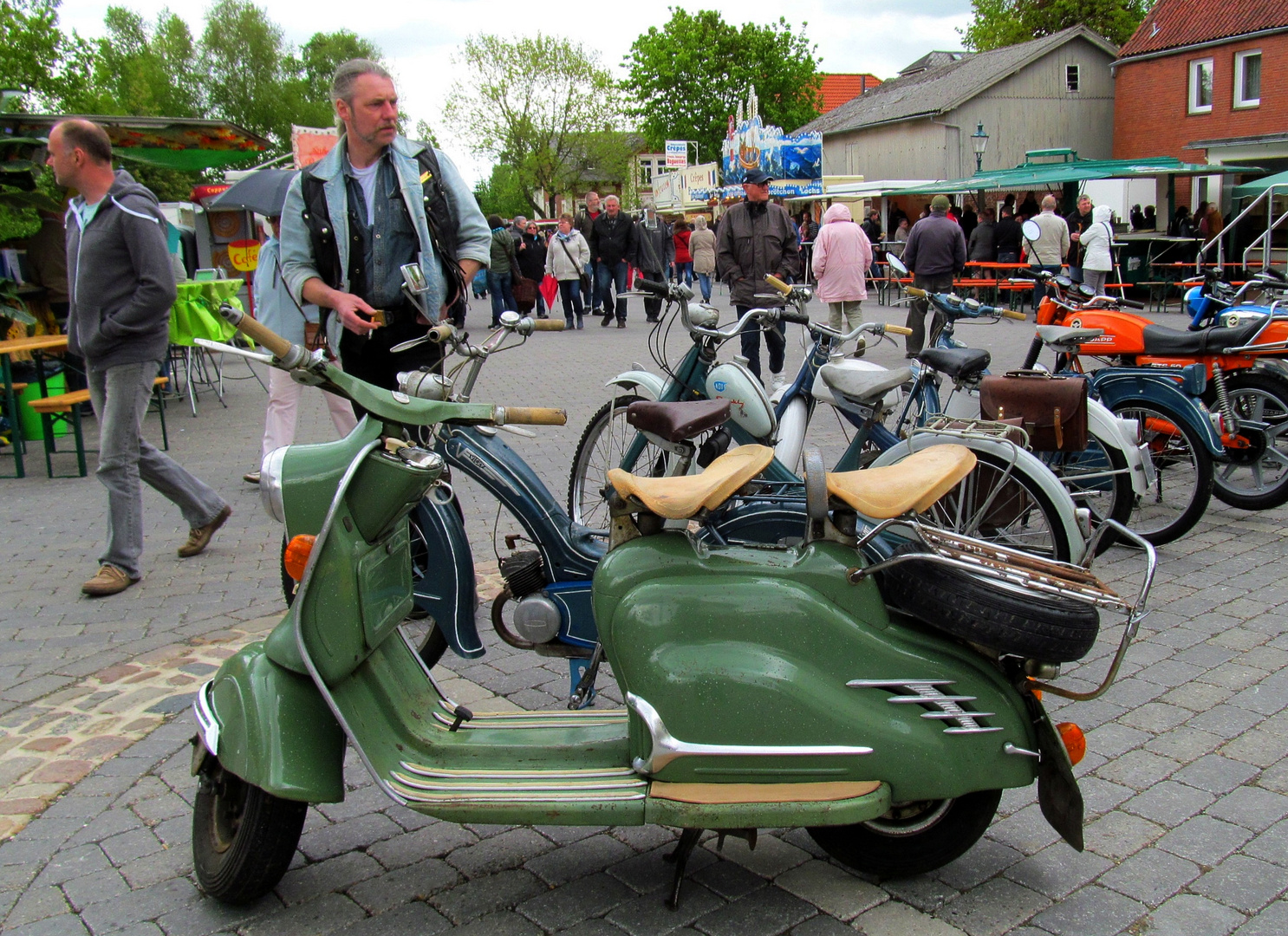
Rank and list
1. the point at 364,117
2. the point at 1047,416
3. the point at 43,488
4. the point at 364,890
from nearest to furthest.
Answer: the point at 364,890 < the point at 364,117 < the point at 1047,416 < the point at 43,488

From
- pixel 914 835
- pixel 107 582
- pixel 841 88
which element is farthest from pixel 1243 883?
pixel 841 88

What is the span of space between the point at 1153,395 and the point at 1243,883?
3.28 metres

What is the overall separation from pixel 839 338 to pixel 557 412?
2.23 meters

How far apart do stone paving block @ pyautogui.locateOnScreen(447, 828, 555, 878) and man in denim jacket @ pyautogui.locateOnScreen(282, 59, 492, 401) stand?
194cm

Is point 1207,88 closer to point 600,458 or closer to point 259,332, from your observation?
point 600,458

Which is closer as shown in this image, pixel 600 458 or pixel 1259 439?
pixel 600 458

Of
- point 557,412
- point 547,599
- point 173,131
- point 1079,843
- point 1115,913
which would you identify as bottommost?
point 1115,913

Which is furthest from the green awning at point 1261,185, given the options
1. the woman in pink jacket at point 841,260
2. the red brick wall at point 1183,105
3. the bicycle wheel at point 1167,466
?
the bicycle wheel at point 1167,466

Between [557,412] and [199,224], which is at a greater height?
[199,224]

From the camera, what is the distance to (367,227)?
4.18m

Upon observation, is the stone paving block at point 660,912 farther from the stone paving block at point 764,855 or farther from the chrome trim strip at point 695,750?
the chrome trim strip at point 695,750

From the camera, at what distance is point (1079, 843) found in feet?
8.15

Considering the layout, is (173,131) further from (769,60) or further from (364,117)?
(769,60)

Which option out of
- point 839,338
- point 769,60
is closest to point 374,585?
point 839,338
